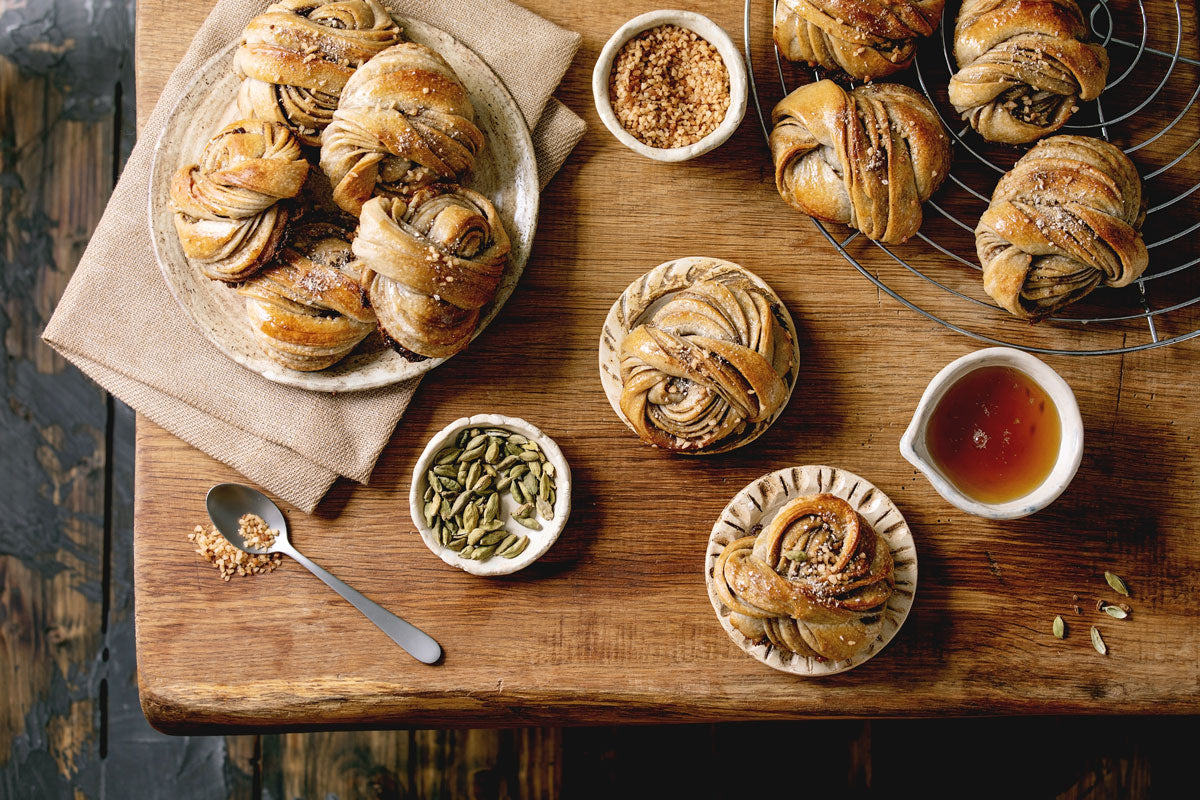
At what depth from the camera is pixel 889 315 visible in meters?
2.33

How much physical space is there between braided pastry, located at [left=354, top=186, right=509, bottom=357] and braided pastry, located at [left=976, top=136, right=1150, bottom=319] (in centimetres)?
115

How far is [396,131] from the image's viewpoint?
196cm

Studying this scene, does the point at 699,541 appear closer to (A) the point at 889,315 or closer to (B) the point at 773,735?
(A) the point at 889,315

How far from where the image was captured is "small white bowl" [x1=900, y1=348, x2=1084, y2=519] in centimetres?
206

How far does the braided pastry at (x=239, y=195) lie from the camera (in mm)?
1984

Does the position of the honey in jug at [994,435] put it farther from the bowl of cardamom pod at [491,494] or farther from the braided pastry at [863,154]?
the bowl of cardamom pod at [491,494]

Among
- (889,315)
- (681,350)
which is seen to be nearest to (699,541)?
(681,350)

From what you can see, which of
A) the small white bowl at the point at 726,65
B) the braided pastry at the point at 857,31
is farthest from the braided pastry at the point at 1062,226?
the small white bowl at the point at 726,65

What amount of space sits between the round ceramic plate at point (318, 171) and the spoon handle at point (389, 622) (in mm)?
458

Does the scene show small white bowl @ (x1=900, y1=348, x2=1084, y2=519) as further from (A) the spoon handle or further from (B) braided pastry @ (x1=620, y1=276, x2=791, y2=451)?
(A) the spoon handle

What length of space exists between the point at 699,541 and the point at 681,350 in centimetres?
54

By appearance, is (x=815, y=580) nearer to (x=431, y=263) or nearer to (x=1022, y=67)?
(x=431, y=263)

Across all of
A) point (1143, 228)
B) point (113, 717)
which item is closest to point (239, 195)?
point (113, 717)

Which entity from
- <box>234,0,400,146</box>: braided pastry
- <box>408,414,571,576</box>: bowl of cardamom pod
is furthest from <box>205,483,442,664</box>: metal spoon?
<box>234,0,400,146</box>: braided pastry
